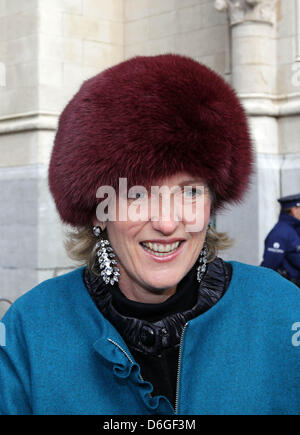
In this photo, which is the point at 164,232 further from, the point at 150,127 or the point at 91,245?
the point at 91,245

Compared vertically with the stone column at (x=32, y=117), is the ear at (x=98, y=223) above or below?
below

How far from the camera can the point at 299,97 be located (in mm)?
7234

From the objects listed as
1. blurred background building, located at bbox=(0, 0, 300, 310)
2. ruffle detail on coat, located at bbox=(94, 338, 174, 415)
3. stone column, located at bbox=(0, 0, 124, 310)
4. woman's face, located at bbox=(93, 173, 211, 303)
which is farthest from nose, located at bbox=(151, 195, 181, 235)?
stone column, located at bbox=(0, 0, 124, 310)

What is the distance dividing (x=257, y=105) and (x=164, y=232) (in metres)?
5.64

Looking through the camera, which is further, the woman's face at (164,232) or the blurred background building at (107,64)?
the blurred background building at (107,64)

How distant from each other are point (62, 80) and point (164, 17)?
1.63m

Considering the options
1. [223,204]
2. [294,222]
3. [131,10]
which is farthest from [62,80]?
[223,204]

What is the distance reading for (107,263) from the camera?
212cm

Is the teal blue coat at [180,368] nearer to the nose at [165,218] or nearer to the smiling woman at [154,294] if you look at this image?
the smiling woman at [154,294]

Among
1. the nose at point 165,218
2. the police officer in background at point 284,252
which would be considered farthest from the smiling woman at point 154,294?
the police officer in background at point 284,252

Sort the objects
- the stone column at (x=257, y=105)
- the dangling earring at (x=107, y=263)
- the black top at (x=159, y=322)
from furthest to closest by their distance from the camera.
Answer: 1. the stone column at (x=257, y=105)
2. the dangling earring at (x=107, y=263)
3. the black top at (x=159, y=322)

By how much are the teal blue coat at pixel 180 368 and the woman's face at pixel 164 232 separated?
19 cm

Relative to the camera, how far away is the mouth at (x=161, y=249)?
1.92 meters
